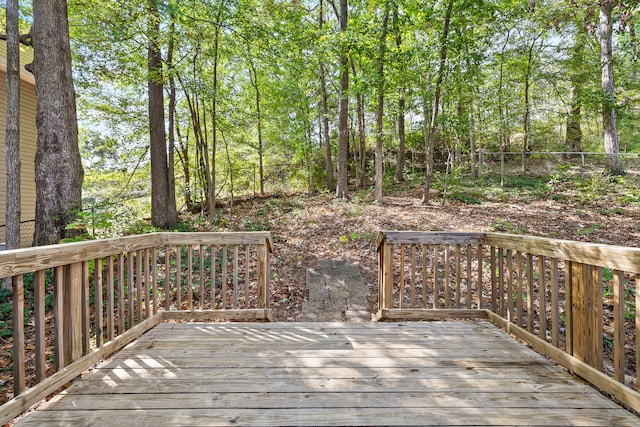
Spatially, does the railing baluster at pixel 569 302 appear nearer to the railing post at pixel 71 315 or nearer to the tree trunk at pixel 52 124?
the railing post at pixel 71 315

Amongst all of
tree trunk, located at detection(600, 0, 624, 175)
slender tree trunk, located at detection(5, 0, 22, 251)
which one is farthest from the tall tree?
tree trunk, located at detection(600, 0, 624, 175)

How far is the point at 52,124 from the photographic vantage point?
478cm

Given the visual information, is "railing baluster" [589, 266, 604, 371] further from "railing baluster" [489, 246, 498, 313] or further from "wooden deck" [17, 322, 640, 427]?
"railing baluster" [489, 246, 498, 313]

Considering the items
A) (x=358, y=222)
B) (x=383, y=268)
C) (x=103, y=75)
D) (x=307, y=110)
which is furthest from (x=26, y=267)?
(x=307, y=110)

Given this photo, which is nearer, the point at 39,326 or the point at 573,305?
the point at 39,326

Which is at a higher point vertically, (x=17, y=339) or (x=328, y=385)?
(x=17, y=339)

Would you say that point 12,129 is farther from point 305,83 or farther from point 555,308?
point 305,83

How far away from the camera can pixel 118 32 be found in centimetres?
650

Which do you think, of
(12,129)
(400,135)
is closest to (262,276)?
(12,129)

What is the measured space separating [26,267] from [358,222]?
6127 mm

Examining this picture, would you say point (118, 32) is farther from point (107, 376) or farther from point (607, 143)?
point (607, 143)

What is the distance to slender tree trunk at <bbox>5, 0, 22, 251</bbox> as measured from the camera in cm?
452

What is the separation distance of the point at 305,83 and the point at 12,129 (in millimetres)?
10002

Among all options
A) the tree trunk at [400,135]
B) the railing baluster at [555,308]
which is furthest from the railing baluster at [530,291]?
the tree trunk at [400,135]
